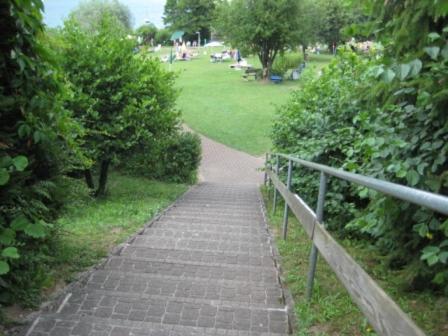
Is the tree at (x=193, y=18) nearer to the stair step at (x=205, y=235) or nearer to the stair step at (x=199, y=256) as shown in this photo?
the stair step at (x=205, y=235)

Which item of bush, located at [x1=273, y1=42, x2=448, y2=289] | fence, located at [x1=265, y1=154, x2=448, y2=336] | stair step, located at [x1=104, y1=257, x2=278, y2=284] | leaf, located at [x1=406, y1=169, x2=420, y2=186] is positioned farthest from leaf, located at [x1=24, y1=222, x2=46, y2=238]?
leaf, located at [x1=406, y1=169, x2=420, y2=186]

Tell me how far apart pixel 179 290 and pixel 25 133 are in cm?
159

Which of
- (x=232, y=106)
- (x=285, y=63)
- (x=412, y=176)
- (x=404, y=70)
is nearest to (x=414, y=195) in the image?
(x=404, y=70)

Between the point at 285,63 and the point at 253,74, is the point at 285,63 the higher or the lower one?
the higher one

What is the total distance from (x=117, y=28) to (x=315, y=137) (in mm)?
5300

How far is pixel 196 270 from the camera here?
3.77m

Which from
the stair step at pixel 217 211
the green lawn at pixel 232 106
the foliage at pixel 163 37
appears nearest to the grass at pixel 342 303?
the stair step at pixel 217 211

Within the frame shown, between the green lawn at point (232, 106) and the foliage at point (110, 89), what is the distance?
634cm

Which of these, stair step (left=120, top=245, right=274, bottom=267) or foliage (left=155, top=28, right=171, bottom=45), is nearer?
stair step (left=120, top=245, right=274, bottom=267)

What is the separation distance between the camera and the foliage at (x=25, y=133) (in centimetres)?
238

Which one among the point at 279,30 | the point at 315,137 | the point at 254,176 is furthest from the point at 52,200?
the point at 279,30

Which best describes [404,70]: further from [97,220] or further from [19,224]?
[97,220]

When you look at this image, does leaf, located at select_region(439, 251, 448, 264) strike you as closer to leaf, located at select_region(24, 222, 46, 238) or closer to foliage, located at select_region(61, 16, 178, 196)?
leaf, located at select_region(24, 222, 46, 238)

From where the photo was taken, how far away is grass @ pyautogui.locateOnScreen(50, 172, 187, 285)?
3715 millimetres
